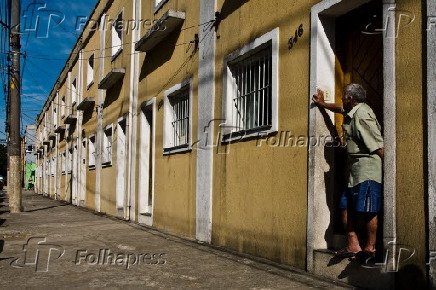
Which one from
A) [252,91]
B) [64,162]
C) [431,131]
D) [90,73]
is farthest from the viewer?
[64,162]

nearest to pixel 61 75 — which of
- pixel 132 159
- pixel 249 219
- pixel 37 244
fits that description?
pixel 132 159

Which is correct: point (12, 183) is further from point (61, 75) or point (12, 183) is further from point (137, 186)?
point (61, 75)

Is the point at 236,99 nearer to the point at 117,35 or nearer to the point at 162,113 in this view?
the point at 162,113

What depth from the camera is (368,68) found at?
16.2 feet

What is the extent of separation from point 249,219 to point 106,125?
30.9 feet

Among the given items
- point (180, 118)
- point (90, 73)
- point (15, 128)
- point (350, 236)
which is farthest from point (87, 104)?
point (350, 236)

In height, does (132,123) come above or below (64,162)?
above

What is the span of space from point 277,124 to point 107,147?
992 cm

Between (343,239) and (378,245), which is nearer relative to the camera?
(378,245)

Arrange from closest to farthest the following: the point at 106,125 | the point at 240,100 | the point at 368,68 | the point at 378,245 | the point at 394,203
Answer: the point at 394,203, the point at 378,245, the point at 368,68, the point at 240,100, the point at 106,125

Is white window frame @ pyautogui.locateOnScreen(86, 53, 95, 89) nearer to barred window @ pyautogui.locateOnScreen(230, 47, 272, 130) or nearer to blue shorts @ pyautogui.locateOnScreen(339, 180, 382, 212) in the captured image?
barred window @ pyautogui.locateOnScreen(230, 47, 272, 130)

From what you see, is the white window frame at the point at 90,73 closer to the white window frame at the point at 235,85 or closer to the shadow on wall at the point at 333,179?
the white window frame at the point at 235,85

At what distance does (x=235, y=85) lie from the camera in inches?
277

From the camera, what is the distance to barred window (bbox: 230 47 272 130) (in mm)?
6285
